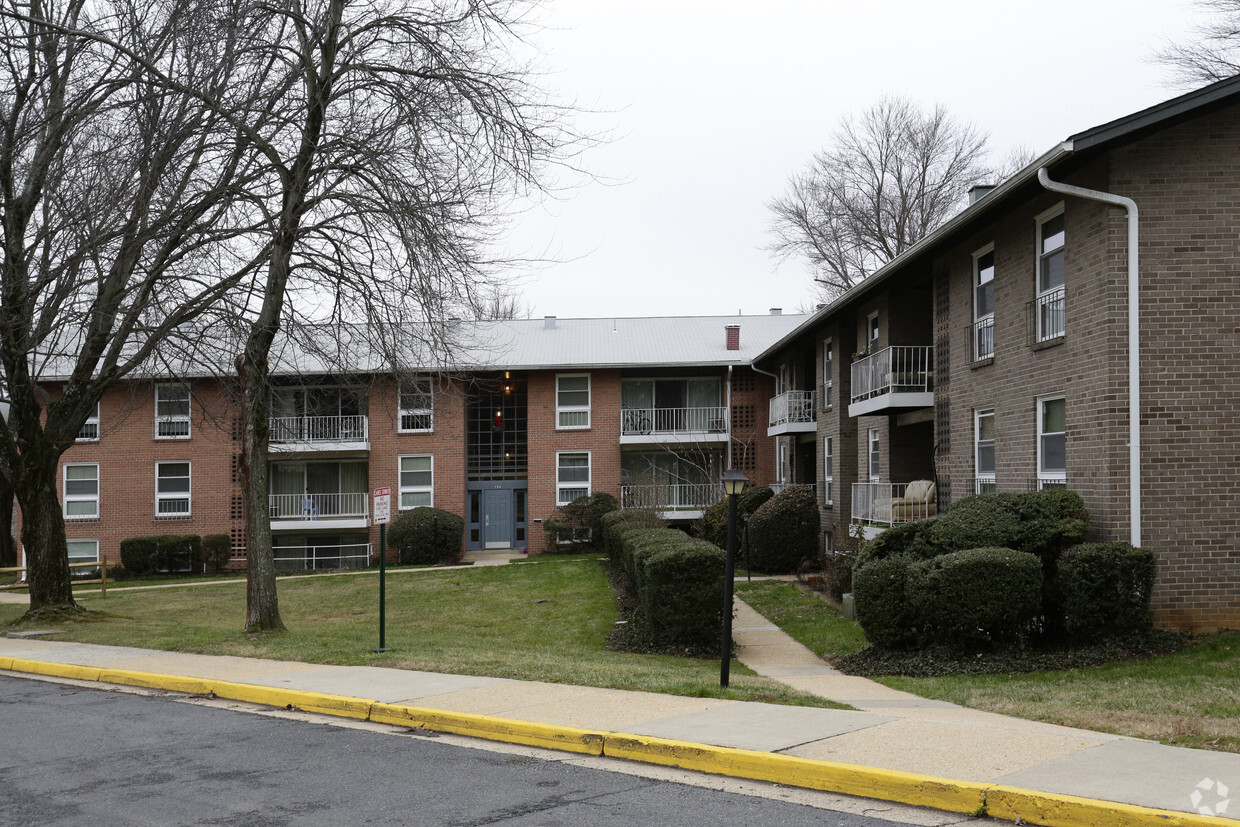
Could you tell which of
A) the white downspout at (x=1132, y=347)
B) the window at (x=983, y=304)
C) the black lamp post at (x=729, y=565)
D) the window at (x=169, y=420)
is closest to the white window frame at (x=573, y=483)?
the window at (x=169, y=420)

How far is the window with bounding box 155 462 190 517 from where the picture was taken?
36438mm

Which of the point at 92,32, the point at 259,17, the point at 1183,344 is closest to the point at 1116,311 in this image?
the point at 1183,344

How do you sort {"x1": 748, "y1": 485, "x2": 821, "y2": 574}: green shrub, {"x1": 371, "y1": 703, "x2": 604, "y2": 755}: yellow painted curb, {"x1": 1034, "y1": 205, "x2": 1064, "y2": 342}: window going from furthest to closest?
{"x1": 748, "y1": 485, "x2": 821, "y2": 574}: green shrub, {"x1": 1034, "y1": 205, "x2": 1064, "y2": 342}: window, {"x1": 371, "y1": 703, "x2": 604, "y2": 755}: yellow painted curb

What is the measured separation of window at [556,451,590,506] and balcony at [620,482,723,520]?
1.39m

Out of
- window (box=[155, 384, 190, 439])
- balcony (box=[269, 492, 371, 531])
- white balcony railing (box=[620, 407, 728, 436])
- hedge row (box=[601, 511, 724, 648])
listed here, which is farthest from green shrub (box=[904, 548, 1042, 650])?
window (box=[155, 384, 190, 439])

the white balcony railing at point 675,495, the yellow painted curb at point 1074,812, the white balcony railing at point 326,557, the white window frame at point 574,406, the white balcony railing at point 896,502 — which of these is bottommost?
the white balcony railing at point 326,557

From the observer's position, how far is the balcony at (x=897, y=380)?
66.1 feet

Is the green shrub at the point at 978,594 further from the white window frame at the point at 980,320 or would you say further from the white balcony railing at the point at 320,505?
the white balcony railing at the point at 320,505

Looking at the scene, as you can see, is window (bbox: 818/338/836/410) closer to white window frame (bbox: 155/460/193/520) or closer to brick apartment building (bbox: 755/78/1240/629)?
brick apartment building (bbox: 755/78/1240/629)

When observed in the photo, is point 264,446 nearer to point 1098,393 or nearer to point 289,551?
point 1098,393

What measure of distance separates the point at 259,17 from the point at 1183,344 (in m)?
12.2

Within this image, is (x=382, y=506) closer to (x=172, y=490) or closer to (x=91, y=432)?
(x=172, y=490)

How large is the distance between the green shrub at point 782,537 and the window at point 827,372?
2.77 meters

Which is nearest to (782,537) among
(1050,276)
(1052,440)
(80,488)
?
(1052,440)
